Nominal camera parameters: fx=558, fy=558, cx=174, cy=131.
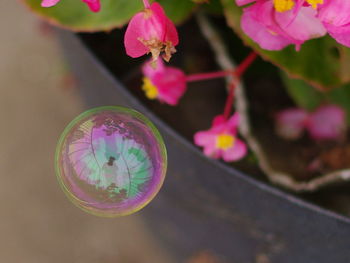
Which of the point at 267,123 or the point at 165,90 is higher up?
the point at 165,90

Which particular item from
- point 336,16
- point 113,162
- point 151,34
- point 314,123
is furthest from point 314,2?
point 314,123

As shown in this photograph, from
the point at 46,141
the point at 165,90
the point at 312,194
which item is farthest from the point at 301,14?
the point at 46,141

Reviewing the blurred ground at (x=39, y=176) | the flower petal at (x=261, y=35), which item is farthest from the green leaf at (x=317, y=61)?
the blurred ground at (x=39, y=176)

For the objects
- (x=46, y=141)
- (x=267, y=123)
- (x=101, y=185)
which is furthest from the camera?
(x=46, y=141)

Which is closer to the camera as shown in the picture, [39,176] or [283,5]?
[283,5]

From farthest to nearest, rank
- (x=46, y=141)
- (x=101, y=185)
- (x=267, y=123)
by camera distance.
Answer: (x=46, y=141) → (x=267, y=123) → (x=101, y=185)

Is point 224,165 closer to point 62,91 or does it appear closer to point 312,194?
point 312,194

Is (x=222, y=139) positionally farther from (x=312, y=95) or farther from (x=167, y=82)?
(x=312, y=95)
